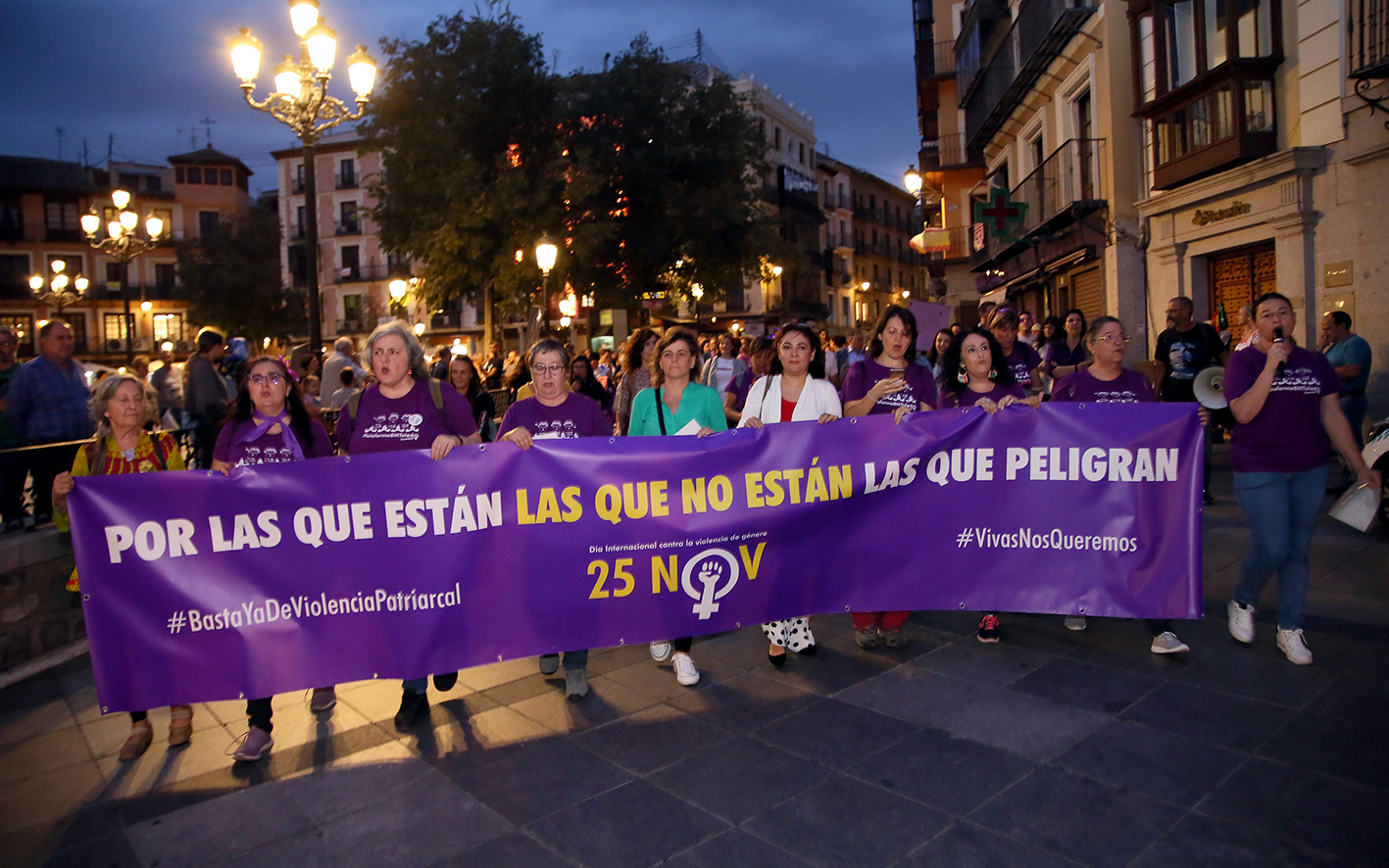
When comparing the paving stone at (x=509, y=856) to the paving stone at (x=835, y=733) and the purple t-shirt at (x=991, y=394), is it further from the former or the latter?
the purple t-shirt at (x=991, y=394)

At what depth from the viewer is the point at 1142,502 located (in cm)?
465

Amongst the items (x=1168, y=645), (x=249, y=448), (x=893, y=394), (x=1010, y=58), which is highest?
(x=1010, y=58)

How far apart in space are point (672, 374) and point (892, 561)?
4.90ft

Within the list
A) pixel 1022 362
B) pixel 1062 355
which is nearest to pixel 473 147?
pixel 1062 355

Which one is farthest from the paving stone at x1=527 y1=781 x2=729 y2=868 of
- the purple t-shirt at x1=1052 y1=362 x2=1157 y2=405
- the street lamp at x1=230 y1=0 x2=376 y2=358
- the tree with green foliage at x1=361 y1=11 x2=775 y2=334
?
the tree with green foliage at x1=361 y1=11 x2=775 y2=334

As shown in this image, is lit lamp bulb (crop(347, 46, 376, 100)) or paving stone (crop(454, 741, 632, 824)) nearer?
paving stone (crop(454, 741, 632, 824))

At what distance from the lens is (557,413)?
4.67 m

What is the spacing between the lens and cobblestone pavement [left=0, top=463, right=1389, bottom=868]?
122 inches

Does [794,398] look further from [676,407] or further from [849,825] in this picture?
[849,825]

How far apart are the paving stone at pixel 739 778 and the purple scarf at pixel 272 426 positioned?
2.28 m

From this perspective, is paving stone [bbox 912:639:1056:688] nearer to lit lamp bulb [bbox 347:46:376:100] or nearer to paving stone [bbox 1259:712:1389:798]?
paving stone [bbox 1259:712:1389:798]

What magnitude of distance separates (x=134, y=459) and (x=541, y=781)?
254 centimetres

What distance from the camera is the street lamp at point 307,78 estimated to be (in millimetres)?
10227

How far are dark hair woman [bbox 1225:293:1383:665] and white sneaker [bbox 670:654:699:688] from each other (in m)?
2.81
